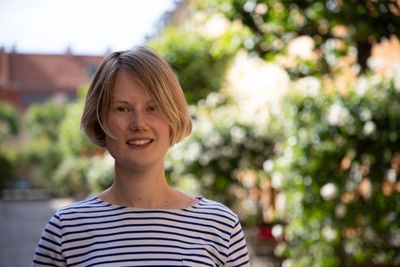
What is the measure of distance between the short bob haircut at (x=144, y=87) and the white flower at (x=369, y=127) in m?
3.91

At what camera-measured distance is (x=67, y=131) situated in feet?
112

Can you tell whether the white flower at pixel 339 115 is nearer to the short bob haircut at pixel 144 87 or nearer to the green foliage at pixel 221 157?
the green foliage at pixel 221 157

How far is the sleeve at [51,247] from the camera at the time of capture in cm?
174

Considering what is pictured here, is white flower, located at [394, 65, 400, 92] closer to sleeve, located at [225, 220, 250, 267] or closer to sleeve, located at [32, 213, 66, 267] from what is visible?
sleeve, located at [225, 220, 250, 267]

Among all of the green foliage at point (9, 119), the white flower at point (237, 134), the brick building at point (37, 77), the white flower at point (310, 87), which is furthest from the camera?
the brick building at point (37, 77)

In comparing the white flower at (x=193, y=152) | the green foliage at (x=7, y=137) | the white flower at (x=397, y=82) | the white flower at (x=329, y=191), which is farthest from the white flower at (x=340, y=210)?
the green foliage at (x=7, y=137)

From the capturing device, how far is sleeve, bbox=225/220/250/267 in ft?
5.84

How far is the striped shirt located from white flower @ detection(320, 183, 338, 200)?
4.01m

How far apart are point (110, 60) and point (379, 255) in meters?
4.63

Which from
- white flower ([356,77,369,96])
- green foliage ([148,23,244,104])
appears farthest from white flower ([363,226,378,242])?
green foliage ([148,23,244,104])

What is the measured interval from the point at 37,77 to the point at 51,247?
249 feet

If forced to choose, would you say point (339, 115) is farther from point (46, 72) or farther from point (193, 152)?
point (46, 72)

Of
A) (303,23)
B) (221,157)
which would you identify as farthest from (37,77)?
(303,23)

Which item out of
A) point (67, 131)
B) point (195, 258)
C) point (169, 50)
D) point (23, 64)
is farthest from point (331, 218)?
point (23, 64)
